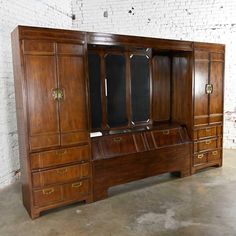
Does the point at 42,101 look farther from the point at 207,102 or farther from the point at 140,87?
the point at 207,102

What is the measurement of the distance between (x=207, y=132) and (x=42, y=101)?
8.82 ft

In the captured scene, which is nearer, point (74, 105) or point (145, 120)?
point (74, 105)

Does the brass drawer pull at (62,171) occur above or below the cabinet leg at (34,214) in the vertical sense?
above

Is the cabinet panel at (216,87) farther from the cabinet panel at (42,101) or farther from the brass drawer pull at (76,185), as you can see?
the cabinet panel at (42,101)

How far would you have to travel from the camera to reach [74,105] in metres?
2.97

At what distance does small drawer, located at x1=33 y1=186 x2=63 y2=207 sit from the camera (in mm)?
2848

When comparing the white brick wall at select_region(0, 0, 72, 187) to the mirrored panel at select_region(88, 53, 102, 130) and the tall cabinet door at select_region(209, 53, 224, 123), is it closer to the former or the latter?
the mirrored panel at select_region(88, 53, 102, 130)

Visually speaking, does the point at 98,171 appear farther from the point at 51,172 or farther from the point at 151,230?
the point at 151,230

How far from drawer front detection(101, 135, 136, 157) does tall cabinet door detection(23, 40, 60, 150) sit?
0.70 meters

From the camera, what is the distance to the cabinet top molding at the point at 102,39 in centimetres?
266

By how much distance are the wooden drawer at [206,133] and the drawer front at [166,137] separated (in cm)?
32

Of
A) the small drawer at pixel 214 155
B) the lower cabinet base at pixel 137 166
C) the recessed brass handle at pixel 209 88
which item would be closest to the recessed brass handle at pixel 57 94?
the lower cabinet base at pixel 137 166

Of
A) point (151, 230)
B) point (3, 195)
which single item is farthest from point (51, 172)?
point (151, 230)

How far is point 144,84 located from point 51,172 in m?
1.97
